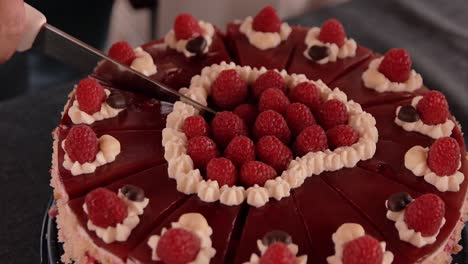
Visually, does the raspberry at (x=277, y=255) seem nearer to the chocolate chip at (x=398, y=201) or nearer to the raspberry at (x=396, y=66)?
the chocolate chip at (x=398, y=201)

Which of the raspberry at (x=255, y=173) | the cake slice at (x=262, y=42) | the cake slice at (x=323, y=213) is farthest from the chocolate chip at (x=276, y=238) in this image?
the cake slice at (x=262, y=42)

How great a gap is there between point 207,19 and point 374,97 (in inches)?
90.1

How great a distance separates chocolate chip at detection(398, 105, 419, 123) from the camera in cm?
232

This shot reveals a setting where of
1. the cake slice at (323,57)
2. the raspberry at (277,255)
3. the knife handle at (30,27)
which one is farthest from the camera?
the cake slice at (323,57)

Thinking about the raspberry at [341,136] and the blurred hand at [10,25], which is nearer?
the blurred hand at [10,25]

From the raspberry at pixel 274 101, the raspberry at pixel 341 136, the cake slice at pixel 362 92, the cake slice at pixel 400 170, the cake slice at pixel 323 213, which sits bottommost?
the cake slice at pixel 323 213

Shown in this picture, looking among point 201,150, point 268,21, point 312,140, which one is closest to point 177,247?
point 201,150

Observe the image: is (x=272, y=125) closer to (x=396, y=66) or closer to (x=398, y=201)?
(x=398, y=201)

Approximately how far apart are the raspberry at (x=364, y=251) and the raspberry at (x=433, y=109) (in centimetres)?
72

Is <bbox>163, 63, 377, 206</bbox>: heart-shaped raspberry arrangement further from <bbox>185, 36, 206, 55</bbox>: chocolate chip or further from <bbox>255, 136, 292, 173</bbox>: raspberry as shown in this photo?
<bbox>185, 36, 206, 55</bbox>: chocolate chip

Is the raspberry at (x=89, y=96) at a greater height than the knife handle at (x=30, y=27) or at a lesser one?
lesser

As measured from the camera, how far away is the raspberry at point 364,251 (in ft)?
5.71

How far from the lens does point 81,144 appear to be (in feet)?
6.77

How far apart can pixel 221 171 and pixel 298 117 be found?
41 cm
